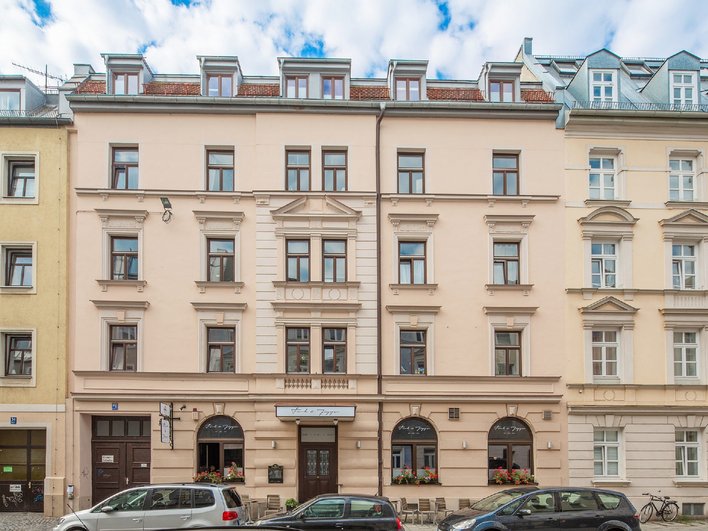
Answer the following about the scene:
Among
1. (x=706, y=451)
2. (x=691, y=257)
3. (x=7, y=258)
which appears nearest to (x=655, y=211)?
(x=691, y=257)

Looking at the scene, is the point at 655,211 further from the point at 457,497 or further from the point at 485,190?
the point at 457,497

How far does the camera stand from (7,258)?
2241cm

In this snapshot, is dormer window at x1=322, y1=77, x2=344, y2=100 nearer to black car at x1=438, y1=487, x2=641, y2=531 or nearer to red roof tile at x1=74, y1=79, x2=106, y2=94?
red roof tile at x1=74, y1=79, x2=106, y2=94

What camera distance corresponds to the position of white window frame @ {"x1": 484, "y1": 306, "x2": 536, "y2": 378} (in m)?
22.4

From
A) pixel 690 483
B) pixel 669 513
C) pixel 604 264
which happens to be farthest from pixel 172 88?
pixel 690 483

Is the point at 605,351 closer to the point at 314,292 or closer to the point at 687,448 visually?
the point at 687,448

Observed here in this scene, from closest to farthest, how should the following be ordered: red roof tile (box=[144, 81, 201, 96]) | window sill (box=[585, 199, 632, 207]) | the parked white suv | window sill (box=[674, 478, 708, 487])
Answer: the parked white suv
window sill (box=[674, 478, 708, 487])
window sill (box=[585, 199, 632, 207])
red roof tile (box=[144, 81, 201, 96])

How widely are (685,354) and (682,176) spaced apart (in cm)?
627

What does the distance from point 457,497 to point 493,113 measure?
1303 centimetres

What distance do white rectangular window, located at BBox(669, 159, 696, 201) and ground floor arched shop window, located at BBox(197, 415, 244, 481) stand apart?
17152mm

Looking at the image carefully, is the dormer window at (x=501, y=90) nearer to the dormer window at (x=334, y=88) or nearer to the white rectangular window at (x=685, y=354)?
the dormer window at (x=334, y=88)

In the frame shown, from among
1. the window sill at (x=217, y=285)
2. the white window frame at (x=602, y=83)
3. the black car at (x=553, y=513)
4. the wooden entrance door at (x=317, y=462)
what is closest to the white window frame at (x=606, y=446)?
the black car at (x=553, y=513)

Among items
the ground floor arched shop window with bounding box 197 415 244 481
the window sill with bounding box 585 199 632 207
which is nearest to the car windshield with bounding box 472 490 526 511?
the ground floor arched shop window with bounding box 197 415 244 481

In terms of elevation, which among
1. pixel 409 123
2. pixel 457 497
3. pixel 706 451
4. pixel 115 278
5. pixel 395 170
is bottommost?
pixel 457 497
